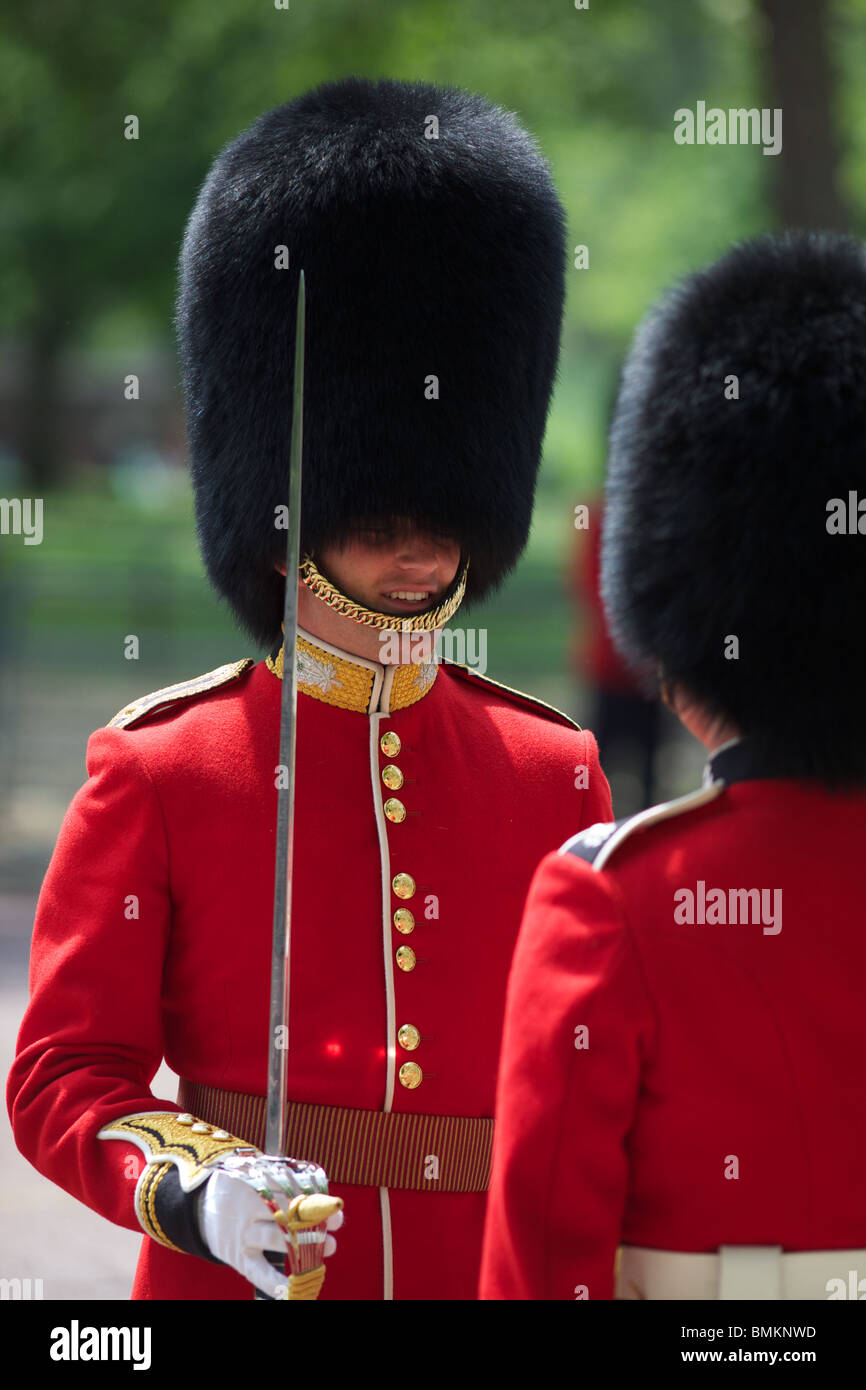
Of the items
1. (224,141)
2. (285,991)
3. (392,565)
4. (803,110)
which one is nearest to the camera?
(285,991)

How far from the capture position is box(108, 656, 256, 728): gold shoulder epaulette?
252 cm

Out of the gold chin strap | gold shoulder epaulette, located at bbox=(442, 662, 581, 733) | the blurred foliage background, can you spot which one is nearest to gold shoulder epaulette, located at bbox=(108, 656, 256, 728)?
the gold chin strap

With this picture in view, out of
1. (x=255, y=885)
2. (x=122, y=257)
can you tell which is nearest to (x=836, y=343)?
(x=255, y=885)

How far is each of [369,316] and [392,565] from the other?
34cm

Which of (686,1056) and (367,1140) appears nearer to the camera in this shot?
(686,1056)

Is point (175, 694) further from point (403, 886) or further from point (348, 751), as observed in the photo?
point (403, 886)

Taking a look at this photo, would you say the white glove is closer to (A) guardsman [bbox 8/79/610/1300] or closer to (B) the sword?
(B) the sword

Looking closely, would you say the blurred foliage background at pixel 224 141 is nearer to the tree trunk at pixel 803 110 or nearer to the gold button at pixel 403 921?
the tree trunk at pixel 803 110

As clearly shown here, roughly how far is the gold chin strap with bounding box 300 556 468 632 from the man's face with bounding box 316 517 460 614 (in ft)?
0.04

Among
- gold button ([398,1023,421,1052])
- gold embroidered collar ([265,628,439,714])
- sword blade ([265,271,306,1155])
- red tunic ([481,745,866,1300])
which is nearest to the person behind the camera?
red tunic ([481,745,866,1300])

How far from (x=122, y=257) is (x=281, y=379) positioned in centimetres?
1613

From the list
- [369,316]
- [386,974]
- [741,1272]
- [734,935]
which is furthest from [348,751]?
[741,1272]

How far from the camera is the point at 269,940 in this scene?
239 centimetres
